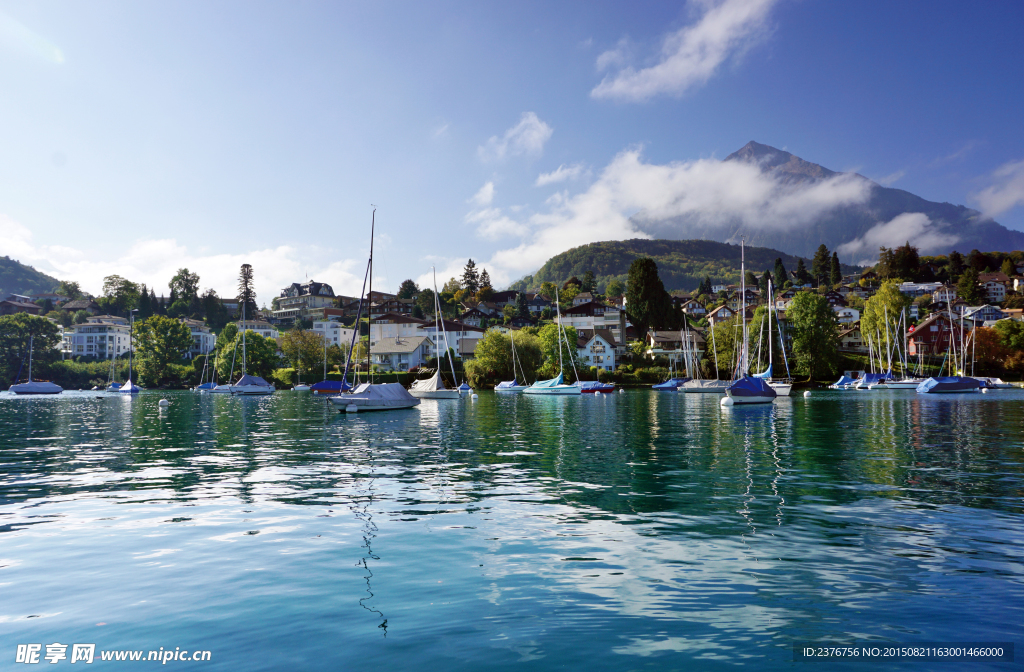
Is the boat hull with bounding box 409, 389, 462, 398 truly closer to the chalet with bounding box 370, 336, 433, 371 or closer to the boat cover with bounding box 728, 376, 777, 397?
the boat cover with bounding box 728, 376, 777, 397

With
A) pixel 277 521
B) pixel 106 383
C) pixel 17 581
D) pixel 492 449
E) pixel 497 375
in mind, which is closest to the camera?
pixel 17 581

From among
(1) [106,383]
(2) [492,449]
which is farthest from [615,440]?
(1) [106,383]

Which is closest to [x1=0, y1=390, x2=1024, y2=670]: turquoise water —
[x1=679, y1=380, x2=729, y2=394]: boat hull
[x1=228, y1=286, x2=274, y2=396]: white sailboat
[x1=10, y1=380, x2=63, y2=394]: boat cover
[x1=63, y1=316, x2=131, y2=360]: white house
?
[x1=679, y1=380, x2=729, y2=394]: boat hull

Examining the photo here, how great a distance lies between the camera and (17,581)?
10164 mm

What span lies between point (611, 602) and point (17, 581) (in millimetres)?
9722

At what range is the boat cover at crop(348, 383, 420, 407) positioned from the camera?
174 ft

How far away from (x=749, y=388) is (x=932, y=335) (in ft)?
357

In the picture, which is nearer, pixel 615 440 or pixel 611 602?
pixel 611 602

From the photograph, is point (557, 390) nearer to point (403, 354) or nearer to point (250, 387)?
point (250, 387)

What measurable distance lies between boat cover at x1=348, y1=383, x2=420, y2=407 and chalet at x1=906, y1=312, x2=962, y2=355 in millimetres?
130847

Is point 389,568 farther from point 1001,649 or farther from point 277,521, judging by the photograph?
point 1001,649

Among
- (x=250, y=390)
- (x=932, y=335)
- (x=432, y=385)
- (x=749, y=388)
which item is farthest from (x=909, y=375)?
(x=250, y=390)

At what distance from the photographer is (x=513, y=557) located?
11078 mm

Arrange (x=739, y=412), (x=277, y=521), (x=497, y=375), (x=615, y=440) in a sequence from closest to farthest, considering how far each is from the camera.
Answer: (x=277, y=521)
(x=615, y=440)
(x=739, y=412)
(x=497, y=375)
